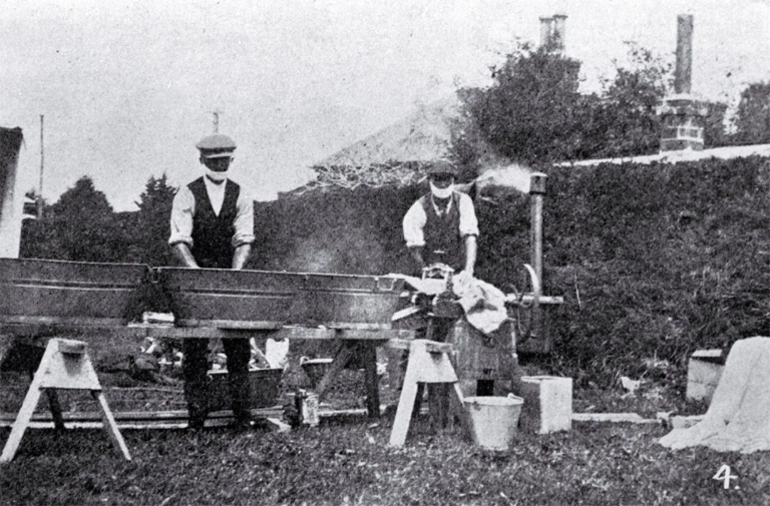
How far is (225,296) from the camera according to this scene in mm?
4992

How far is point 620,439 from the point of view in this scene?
5645 mm

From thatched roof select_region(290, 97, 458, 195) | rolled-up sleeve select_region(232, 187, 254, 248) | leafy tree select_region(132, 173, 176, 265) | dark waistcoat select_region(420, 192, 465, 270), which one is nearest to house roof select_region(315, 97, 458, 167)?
thatched roof select_region(290, 97, 458, 195)

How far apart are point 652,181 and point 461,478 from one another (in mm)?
5069

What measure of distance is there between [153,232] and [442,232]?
7474 mm

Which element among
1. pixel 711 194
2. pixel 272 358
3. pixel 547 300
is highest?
pixel 711 194

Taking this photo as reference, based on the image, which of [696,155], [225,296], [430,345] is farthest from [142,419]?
[696,155]

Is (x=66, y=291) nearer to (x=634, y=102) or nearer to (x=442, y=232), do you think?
(x=442, y=232)

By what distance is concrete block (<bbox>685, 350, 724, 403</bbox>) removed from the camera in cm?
656

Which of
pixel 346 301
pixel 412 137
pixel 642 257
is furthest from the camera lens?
pixel 412 137

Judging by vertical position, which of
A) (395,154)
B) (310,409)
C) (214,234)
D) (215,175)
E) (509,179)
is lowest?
(310,409)

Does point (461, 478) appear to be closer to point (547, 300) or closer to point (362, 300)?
point (362, 300)

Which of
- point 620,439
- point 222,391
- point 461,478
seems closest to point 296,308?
point 222,391

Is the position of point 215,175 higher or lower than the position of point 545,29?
lower

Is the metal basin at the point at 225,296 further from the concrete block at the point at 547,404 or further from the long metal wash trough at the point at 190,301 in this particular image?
the concrete block at the point at 547,404
